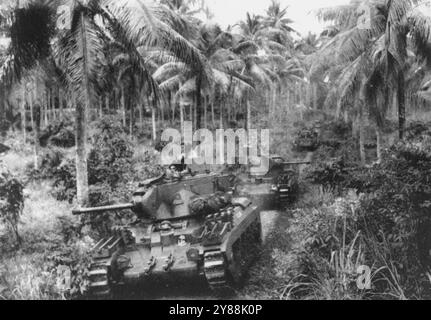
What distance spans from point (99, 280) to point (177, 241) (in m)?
1.63

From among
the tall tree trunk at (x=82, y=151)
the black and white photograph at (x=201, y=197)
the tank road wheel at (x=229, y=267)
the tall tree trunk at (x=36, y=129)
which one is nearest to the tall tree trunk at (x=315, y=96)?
the black and white photograph at (x=201, y=197)

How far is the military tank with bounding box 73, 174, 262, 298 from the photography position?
7.71 meters

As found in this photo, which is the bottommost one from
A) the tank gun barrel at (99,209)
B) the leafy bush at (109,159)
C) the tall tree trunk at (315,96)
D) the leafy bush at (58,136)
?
the tank gun barrel at (99,209)

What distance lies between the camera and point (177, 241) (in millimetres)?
8656

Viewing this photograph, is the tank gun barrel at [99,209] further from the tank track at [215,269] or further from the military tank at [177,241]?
the tank track at [215,269]

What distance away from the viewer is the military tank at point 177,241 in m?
7.71

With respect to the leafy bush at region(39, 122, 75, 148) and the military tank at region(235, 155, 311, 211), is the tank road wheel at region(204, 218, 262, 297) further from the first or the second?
the leafy bush at region(39, 122, 75, 148)

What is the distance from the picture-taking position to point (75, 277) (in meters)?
Answer: 7.52

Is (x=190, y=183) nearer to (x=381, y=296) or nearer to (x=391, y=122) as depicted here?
(x=381, y=296)

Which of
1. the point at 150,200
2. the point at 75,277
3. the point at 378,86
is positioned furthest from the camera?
the point at 378,86

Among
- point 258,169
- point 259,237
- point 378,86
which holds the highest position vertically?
point 378,86

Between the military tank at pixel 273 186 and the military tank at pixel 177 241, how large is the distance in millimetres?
3377
